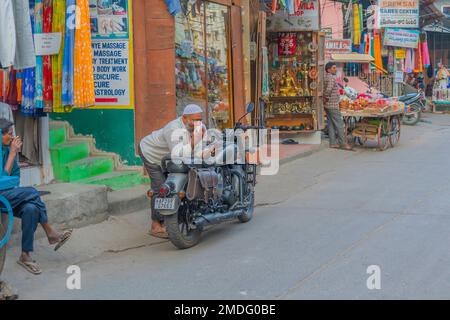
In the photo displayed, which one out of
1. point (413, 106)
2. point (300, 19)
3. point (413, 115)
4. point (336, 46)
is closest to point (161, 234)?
point (300, 19)

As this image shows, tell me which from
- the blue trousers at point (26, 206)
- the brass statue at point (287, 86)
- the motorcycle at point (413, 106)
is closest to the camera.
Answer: the blue trousers at point (26, 206)

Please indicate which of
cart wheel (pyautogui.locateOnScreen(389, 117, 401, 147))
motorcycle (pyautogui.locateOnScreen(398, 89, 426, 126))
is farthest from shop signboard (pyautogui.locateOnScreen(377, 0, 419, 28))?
cart wheel (pyautogui.locateOnScreen(389, 117, 401, 147))

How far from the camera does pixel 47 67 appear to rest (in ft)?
28.5

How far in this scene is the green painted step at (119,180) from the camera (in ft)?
31.2

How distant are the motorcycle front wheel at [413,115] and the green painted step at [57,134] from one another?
45.7 feet

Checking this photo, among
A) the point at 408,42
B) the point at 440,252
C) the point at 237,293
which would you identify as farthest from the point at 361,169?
the point at 408,42

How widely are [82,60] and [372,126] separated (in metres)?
8.71

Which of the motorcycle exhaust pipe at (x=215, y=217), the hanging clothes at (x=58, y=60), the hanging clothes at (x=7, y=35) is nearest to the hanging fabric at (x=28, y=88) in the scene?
the hanging clothes at (x=58, y=60)

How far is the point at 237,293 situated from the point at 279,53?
36.9ft

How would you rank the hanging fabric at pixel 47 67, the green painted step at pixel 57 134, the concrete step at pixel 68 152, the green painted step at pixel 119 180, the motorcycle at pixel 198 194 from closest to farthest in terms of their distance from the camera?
the motorcycle at pixel 198 194, the hanging fabric at pixel 47 67, the concrete step at pixel 68 152, the green painted step at pixel 119 180, the green painted step at pixel 57 134

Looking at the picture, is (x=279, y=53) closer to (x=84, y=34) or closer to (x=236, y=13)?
(x=236, y=13)

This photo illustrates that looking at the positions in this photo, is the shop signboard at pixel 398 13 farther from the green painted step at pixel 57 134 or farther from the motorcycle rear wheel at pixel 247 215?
the motorcycle rear wheel at pixel 247 215

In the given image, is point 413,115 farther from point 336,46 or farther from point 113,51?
point 113,51

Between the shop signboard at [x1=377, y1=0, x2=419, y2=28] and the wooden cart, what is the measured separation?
9.25 metres
